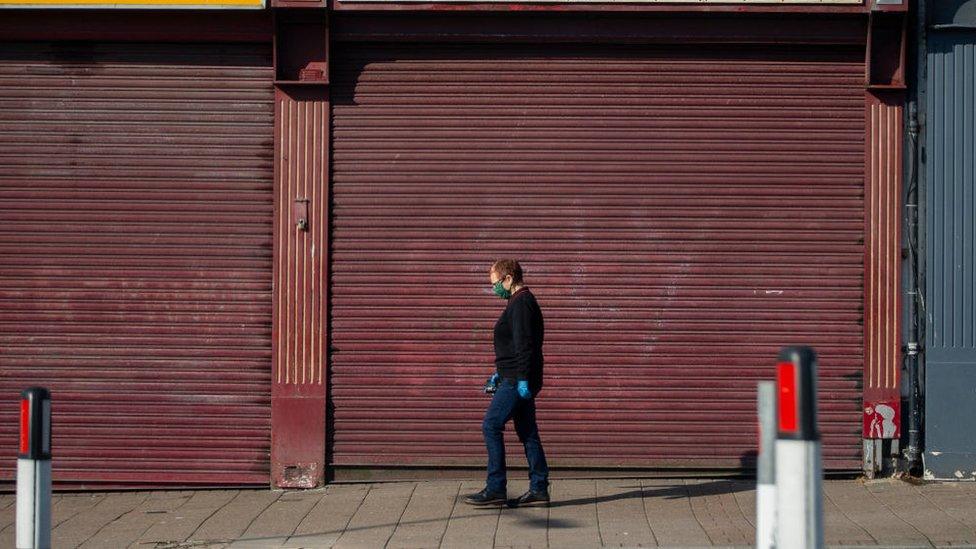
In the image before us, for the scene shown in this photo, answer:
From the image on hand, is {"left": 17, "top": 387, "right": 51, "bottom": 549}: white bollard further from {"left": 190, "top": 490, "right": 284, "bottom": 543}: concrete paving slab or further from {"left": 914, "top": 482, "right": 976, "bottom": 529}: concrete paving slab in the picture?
{"left": 914, "top": 482, "right": 976, "bottom": 529}: concrete paving slab

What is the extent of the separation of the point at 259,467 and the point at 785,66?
18.7 feet

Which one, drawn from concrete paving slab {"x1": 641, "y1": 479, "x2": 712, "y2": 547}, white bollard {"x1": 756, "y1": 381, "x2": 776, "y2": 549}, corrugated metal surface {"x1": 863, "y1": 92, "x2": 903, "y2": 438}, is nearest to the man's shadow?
concrete paving slab {"x1": 641, "y1": 479, "x2": 712, "y2": 547}

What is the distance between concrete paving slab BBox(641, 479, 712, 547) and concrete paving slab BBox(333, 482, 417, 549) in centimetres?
188

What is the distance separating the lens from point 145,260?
1054cm

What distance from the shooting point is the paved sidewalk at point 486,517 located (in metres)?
8.23

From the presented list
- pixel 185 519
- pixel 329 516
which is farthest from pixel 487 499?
pixel 185 519

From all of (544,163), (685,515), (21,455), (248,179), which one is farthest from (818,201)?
(21,455)

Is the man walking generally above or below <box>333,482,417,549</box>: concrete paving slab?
above

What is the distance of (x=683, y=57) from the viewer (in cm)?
1046

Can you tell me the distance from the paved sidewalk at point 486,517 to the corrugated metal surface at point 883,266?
79 centimetres

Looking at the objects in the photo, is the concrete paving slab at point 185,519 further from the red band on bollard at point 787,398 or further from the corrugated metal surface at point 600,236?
the red band on bollard at point 787,398

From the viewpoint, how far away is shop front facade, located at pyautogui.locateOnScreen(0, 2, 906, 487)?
34.0 feet

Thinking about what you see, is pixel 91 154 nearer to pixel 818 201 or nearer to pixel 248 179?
pixel 248 179

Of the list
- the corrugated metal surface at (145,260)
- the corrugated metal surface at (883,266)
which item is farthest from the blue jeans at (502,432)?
the corrugated metal surface at (883,266)
